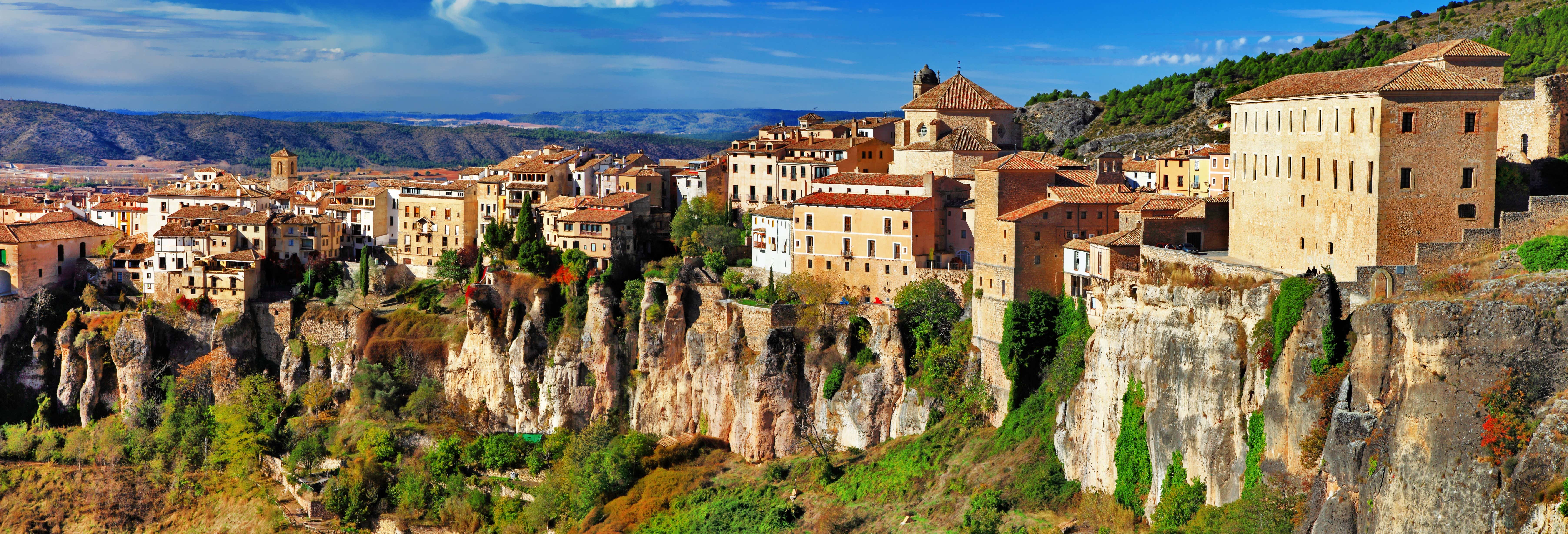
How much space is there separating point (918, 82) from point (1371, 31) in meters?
38.6

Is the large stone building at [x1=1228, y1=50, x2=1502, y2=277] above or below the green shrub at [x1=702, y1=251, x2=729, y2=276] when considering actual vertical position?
above

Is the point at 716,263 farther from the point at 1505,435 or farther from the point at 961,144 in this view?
the point at 1505,435

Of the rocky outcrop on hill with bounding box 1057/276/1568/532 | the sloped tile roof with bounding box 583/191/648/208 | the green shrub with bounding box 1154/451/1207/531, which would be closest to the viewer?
the rocky outcrop on hill with bounding box 1057/276/1568/532

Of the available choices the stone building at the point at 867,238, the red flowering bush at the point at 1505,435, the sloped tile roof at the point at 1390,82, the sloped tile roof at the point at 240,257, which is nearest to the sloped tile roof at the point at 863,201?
the stone building at the point at 867,238

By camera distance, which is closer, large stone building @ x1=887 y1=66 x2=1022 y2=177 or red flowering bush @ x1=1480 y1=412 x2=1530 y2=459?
red flowering bush @ x1=1480 y1=412 x2=1530 y2=459

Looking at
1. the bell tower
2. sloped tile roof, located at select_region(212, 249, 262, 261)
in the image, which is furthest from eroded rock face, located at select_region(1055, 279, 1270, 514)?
the bell tower

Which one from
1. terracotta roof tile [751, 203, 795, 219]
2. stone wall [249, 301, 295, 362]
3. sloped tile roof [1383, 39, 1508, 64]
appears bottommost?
stone wall [249, 301, 295, 362]

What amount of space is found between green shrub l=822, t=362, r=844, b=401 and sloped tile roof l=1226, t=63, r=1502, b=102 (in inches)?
862

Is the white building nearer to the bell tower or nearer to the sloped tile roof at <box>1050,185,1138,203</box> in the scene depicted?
the sloped tile roof at <box>1050,185,1138,203</box>

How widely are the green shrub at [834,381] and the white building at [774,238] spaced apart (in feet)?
18.8

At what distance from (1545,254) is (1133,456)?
43.6 ft

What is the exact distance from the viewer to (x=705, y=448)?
196ft

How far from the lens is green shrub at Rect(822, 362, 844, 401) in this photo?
5691 centimetres

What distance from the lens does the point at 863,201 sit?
58875mm
